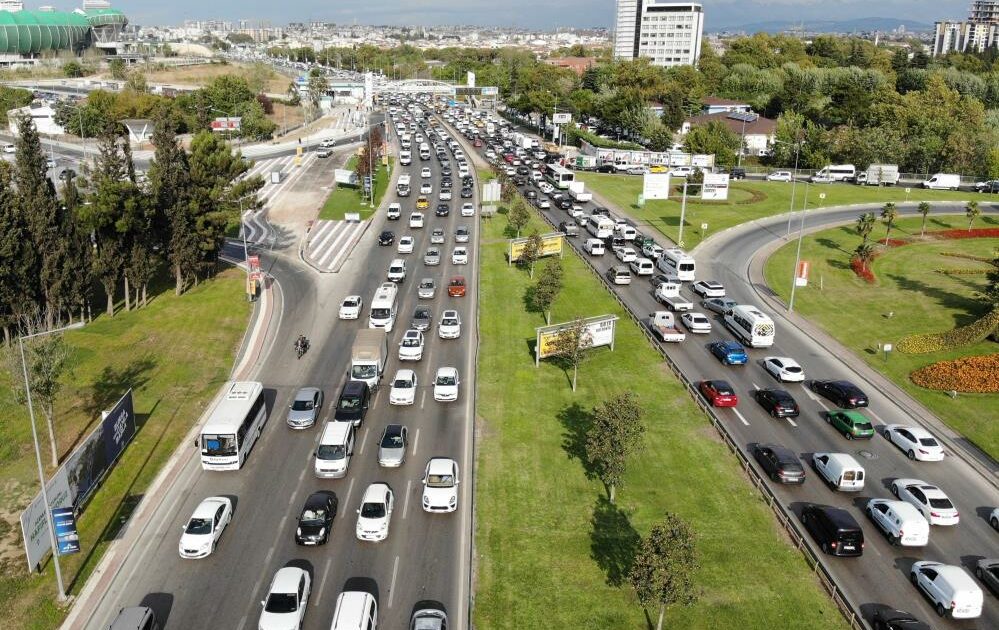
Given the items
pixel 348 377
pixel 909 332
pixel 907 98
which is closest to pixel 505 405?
pixel 348 377

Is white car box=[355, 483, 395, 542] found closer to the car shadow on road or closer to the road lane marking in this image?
the road lane marking

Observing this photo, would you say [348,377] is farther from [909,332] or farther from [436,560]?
[909,332]

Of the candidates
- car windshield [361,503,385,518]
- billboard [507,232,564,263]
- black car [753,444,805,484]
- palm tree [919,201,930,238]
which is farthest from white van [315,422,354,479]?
palm tree [919,201,930,238]

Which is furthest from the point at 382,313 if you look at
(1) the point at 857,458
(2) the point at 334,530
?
(1) the point at 857,458

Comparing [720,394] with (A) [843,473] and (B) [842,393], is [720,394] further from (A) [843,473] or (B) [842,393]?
(A) [843,473]

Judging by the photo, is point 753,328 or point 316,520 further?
point 753,328

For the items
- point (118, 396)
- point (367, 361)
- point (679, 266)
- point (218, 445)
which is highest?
point (679, 266)
